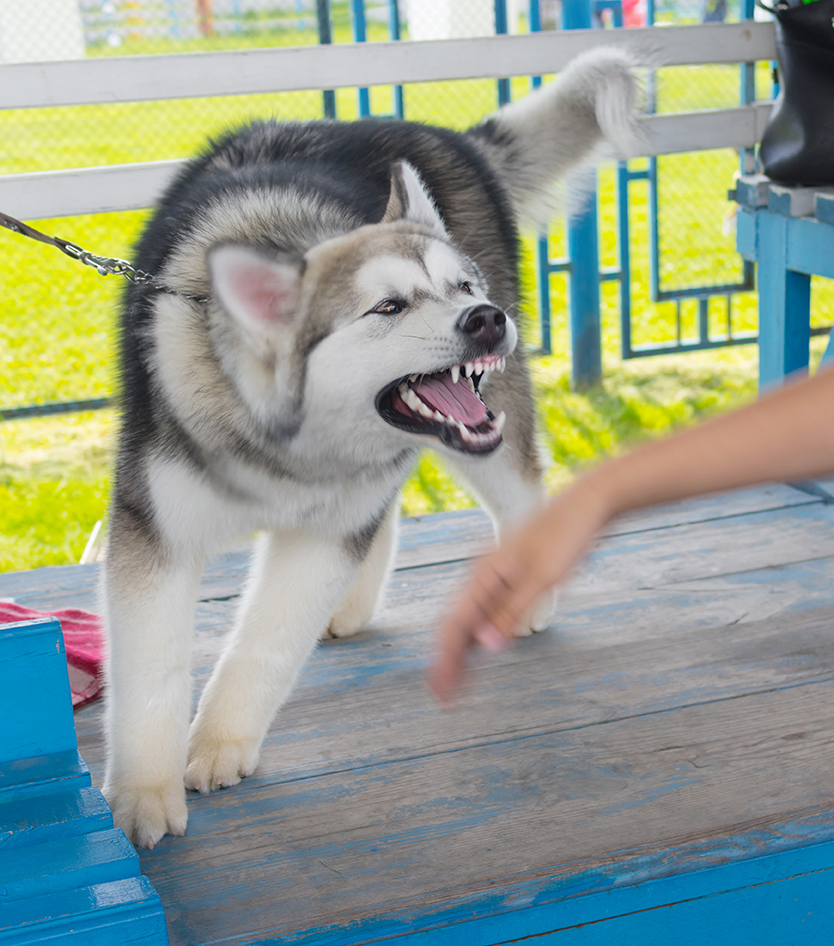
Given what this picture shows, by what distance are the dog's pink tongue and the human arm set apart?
89 centimetres

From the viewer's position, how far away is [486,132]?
8.59ft

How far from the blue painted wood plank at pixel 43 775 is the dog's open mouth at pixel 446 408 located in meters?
0.71

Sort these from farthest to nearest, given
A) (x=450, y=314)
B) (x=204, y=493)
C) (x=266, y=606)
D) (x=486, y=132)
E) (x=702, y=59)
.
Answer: (x=702, y=59), (x=486, y=132), (x=266, y=606), (x=204, y=493), (x=450, y=314)

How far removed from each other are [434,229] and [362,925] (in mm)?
1164

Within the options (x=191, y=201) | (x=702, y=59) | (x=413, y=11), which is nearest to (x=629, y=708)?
(x=191, y=201)

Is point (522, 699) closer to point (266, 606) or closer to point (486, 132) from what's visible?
point (266, 606)

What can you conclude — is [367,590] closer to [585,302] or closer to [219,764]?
[219,764]

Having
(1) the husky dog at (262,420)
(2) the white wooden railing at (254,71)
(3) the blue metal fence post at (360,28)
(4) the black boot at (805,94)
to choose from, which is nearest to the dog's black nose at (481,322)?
(1) the husky dog at (262,420)

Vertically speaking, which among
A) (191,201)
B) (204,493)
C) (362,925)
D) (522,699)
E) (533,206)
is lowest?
(522,699)

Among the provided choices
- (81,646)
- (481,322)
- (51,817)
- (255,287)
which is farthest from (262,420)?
(81,646)

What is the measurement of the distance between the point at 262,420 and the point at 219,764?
61 cm

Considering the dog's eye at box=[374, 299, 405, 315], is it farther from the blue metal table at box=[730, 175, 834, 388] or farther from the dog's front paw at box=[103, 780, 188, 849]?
the blue metal table at box=[730, 175, 834, 388]

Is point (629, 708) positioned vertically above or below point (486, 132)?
below

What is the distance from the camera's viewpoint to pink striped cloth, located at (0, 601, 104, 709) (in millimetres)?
2186
